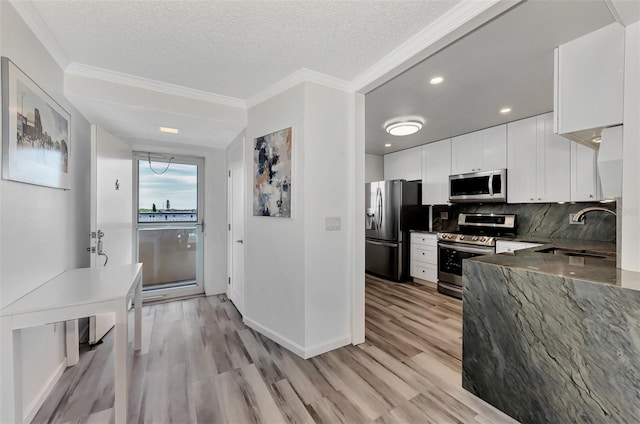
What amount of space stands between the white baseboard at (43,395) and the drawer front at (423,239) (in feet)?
14.3

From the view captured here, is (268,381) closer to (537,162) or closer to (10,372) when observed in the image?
(10,372)

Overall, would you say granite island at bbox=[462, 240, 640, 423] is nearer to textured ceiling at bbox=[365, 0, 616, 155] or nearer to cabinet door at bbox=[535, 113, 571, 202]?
textured ceiling at bbox=[365, 0, 616, 155]

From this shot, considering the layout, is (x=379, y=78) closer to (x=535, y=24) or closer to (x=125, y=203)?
(x=535, y=24)

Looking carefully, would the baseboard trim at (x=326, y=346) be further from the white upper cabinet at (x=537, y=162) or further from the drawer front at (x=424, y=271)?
the white upper cabinet at (x=537, y=162)

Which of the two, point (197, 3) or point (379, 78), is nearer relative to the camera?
point (197, 3)

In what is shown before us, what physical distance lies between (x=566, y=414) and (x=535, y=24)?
2.22 m

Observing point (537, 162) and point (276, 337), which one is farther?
point (537, 162)

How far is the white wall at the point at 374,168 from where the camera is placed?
5355 millimetres

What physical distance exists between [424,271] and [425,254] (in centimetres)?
28

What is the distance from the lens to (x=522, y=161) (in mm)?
3428

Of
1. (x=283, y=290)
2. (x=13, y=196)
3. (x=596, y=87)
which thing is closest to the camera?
(x=13, y=196)

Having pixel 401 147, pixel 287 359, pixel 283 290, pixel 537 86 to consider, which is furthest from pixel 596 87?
pixel 401 147

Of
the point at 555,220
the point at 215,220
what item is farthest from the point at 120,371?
the point at 555,220

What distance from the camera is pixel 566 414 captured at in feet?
4.38
